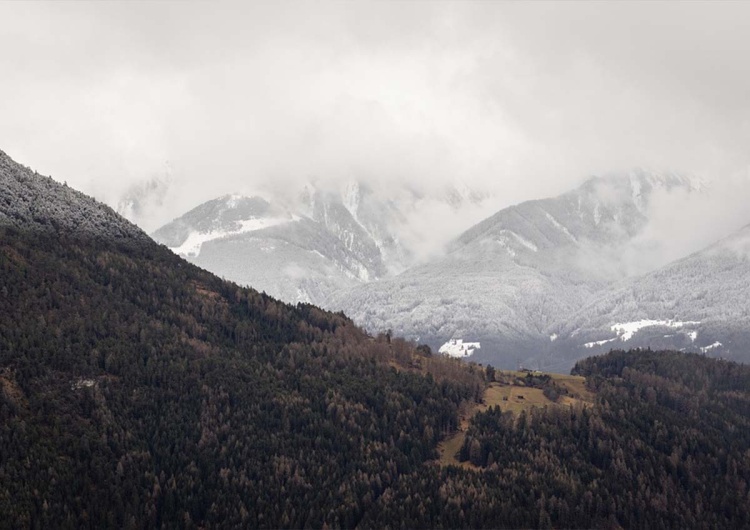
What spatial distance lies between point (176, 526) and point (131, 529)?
463 inches

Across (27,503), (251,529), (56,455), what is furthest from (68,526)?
(251,529)

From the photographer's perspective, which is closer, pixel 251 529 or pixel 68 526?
pixel 68 526

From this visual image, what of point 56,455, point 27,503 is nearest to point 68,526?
point 27,503

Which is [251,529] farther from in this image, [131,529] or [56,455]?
[56,455]

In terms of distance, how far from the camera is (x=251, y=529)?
199875 mm

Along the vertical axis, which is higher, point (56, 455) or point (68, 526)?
point (56, 455)

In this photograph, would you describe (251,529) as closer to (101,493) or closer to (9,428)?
(101,493)

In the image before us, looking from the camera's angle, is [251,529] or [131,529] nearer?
[131,529]

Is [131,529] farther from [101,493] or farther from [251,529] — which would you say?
[251,529]

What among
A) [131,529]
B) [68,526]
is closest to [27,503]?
[68,526]

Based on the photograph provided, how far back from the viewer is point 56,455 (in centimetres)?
19762

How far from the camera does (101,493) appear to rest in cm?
19412

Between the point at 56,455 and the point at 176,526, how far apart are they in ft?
101

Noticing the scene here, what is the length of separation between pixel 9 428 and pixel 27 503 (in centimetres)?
2219
